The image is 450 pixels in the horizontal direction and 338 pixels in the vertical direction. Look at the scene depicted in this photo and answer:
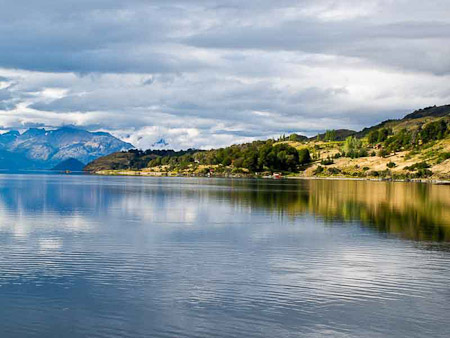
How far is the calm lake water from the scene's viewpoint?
96.2ft

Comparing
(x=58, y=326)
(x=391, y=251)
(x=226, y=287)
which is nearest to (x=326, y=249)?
(x=391, y=251)

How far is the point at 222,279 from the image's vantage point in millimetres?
39219

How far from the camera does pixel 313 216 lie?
86.2 meters

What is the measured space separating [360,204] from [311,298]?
8051 centimetres

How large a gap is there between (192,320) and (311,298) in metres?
8.82

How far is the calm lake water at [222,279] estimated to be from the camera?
96.2 ft

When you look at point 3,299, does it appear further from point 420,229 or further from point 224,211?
point 224,211

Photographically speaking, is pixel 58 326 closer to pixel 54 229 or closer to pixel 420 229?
pixel 54 229

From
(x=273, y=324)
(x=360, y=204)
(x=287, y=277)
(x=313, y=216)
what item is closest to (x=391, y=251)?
(x=287, y=277)

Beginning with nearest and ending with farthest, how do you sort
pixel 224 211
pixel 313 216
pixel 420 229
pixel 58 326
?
pixel 58 326 → pixel 420 229 → pixel 313 216 → pixel 224 211

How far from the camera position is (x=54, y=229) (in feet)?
215

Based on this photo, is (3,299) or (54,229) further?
(54,229)

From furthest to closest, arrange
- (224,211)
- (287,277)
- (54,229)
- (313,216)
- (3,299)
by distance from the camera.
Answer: (224,211) < (313,216) < (54,229) < (287,277) < (3,299)

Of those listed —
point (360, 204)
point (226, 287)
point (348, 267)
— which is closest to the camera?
point (226, 287)
